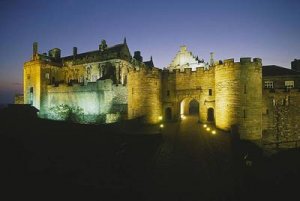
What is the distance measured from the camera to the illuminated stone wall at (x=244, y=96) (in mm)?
19250

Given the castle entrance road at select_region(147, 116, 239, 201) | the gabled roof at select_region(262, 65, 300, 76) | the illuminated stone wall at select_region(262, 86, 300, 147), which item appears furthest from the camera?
the gabled roof at select_region(262, 65, 300, 76)

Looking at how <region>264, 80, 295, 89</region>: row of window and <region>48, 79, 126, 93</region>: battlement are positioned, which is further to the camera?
<region>264, 80, 295, 89</region>: row of window

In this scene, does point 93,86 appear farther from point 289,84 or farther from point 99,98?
point 289,84

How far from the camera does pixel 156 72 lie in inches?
906

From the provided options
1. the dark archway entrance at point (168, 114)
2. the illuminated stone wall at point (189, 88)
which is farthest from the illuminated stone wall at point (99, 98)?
the illuminated stone wall at point (189, 88)

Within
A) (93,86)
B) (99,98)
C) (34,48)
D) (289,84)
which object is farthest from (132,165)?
(34,48)

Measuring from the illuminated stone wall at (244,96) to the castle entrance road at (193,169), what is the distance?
1.69 meters

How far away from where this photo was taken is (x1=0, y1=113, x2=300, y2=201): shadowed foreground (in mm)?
12516

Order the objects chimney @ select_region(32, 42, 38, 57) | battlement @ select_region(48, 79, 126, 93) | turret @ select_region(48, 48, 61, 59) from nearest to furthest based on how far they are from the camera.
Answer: battlement @ select_region(48, 79, 126, 93)
chimney @ select_region(32, 42, 38, 57)
turret @ select_region(48, 48, 61, 59)

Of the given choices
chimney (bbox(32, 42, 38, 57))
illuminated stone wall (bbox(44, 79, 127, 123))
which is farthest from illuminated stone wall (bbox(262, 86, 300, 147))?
chimney (bbox(32, 42, 38, 57))

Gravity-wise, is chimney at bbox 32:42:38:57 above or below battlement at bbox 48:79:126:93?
above

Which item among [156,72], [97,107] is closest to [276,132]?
[156,72]

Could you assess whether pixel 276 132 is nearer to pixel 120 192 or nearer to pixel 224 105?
pixel 224 105

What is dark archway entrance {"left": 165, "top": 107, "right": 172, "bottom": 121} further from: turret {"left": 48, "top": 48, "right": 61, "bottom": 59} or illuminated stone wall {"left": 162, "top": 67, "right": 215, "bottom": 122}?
turret {"left": 48, "top": 48, "right": 61, "bottom": 59}
